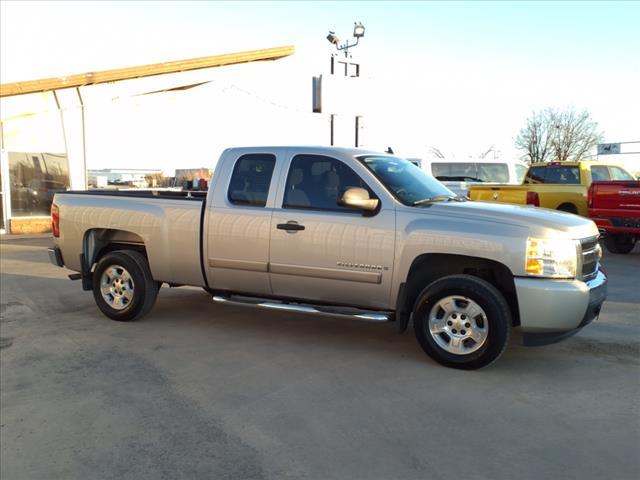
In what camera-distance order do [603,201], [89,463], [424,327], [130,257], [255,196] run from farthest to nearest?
[603,201]
[130,257]
[255,196]
[424,327]
[89,463]

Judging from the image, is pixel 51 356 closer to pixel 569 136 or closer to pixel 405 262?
pixel 405 262

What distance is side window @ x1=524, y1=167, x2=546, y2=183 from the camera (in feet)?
47.7

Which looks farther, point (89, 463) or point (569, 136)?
point (569, 136)

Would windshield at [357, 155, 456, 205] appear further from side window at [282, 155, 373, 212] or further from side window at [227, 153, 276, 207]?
side window at [227, 153, 276, 207]

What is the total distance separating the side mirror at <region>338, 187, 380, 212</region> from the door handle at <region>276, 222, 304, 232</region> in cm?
55

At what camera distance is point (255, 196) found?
582 cm

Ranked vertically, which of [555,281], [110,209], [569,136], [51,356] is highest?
[569,136]

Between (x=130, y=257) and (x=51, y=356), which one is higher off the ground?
(x=130, y=257)

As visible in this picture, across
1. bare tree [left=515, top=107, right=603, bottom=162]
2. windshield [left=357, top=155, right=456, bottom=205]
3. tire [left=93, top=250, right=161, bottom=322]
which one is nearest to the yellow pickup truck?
windshield [left=357, top=155, right=456, bottom=205]

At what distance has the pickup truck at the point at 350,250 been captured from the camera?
466 centimetres

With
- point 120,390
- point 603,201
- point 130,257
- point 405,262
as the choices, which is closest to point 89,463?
point 120,390

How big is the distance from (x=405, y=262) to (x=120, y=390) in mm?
2602

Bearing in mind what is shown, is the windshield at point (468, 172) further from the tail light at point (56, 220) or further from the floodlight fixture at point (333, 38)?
the tail light at point (56, 220)

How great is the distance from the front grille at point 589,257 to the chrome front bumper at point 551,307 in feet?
0.61
